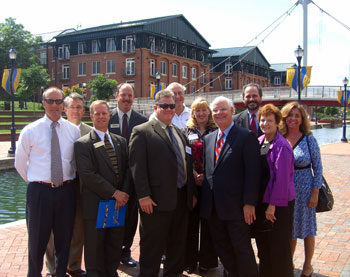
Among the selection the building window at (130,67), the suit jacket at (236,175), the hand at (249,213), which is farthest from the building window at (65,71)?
the hand at (249,213)

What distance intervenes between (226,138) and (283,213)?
3.24 feet

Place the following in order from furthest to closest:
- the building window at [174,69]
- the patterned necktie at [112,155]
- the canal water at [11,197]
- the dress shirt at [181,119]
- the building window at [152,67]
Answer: the building window at [174,69] < the building window at [152,67] < the canal water at [11,197] < the dress shirt at [181,119] < the patterned necktie at [112,155]

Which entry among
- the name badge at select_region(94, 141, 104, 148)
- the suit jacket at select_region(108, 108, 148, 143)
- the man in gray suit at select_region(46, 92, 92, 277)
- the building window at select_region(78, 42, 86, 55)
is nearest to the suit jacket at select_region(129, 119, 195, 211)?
the name badge at select_region(94, 141, 104, 148)

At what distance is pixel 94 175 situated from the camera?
3.77 metres

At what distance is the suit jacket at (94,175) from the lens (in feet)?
12.4

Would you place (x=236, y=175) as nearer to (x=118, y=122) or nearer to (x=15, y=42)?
(x=118, y=122)

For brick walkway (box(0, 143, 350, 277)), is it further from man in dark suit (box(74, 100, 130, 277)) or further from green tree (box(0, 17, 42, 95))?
green tree (box(0, 17, 42, 95))

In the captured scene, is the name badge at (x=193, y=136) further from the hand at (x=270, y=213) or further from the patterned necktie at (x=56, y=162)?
the patterned necktie at (x=56, y=162)

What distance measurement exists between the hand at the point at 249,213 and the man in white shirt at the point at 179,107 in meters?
1.66

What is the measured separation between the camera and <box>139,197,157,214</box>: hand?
375 cm

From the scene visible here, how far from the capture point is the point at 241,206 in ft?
12.3

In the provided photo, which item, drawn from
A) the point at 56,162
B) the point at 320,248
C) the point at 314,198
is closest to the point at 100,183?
the point at 56,162

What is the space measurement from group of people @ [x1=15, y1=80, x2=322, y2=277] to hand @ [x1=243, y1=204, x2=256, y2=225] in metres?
0.01

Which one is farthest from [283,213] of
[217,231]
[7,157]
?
[7,157]
